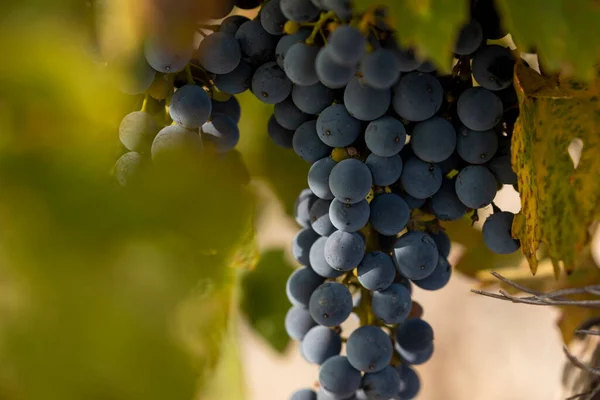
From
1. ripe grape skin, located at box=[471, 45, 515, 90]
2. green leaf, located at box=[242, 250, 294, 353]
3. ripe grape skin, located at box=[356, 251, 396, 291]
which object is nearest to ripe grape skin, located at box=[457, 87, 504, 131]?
ripe grape skin, located at box=[471, 45, 515, 90]

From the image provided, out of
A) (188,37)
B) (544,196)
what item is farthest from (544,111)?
(188,37)

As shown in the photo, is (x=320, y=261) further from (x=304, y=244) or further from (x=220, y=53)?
(x=220, y=53)

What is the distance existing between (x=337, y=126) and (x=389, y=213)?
0.07 meters

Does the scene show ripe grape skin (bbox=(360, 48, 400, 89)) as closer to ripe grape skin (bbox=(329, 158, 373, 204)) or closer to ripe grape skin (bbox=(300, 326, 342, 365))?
ripe grape skin (bbox=(329, 158, 373, 204))

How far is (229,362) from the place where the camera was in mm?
654

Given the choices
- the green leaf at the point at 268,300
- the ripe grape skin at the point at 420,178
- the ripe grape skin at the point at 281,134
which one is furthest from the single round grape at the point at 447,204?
the green leaf at the point at 268,300

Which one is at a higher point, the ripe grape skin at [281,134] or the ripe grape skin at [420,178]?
the ripe grape skin at [281,134]

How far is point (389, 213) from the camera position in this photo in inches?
17.2

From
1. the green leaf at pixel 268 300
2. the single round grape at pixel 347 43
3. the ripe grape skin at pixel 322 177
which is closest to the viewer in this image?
the single round grape at pixel 347 43

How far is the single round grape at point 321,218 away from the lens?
47 centimetres

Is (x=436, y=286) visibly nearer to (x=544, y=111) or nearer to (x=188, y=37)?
(x=544, y=111)

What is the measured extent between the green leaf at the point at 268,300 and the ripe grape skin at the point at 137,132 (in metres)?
0.26

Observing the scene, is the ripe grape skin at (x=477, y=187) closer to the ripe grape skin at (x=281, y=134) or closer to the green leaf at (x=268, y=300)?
the ripe grape skin at (x=281, y=134)

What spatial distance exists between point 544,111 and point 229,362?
39cm
